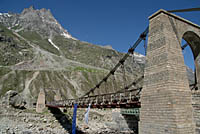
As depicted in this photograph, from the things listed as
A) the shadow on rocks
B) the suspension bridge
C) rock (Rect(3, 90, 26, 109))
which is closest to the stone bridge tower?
the suspension bridge

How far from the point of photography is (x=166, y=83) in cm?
880

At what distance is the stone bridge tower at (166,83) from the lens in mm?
8383

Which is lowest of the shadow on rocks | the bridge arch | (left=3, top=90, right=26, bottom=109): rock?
the shadow on rocks

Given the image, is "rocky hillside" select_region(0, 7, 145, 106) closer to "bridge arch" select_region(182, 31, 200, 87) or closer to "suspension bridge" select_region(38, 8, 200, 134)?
"bridge arch" select_region(182, 31, 200, 87)

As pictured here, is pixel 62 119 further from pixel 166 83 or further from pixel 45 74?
pixel 45 74

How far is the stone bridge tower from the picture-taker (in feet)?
27.5

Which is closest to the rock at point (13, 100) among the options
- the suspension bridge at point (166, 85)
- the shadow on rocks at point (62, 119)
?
the shadow on rocks at point (62, 119)

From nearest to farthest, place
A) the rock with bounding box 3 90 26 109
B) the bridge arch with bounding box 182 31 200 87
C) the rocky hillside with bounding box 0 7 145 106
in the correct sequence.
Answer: the bridge arch with bounding box 182 31 200 87 → the rock with bounding box 3 90 26 109 → the rocky hillside with bounding box 0 7 145 106

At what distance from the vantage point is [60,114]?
104ft

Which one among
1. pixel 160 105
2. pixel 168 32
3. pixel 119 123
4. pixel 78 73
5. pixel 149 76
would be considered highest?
pixel 78 73

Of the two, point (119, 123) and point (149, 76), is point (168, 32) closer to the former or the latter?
point (149, 76)

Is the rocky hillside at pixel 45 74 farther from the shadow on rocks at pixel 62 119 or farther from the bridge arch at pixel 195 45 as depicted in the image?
the bridge arch at pixel 195 45

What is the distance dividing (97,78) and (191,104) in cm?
7046

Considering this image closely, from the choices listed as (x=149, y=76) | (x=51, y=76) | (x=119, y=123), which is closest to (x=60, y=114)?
(x=119, y=123)
